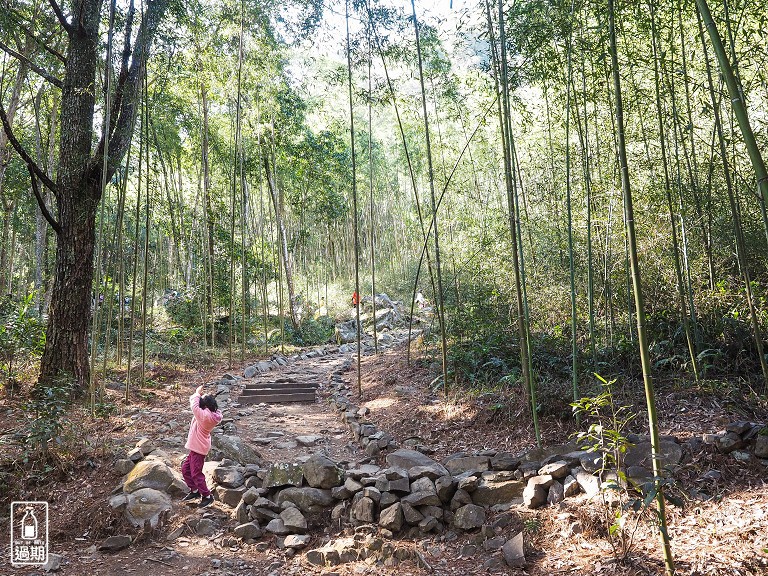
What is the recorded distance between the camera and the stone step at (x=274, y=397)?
7000 millimetres

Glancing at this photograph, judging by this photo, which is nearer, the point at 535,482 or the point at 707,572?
the point at 707,572

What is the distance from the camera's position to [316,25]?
7.23 m

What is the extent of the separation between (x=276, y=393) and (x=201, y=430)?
3.66 meters

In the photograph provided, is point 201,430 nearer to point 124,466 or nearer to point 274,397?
point 124,466

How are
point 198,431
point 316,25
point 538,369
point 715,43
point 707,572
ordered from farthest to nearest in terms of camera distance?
1. point 316,25
2. point 538,369
3. point 198,431
4. point 707,572
5. point 715,43

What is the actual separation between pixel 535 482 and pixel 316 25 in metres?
6.91

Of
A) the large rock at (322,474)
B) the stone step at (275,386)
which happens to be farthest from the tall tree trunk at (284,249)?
the large rock at (322,474)

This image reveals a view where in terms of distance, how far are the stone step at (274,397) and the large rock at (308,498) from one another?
11.5 ft

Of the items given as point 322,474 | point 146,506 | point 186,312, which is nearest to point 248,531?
point 322,474

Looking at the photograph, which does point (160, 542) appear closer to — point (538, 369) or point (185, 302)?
point (538, 369)

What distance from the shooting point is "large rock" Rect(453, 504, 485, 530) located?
322 cm

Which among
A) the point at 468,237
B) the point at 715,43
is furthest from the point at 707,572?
the point at 468,237

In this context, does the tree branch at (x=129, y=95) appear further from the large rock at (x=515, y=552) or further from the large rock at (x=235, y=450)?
the large rock at (x=515, y=552)
